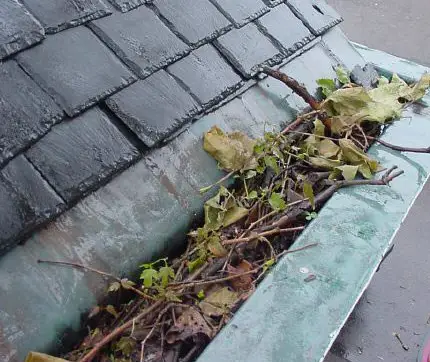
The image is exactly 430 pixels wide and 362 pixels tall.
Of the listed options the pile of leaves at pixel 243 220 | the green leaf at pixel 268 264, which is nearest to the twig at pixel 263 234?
the pile of leaves at pixel 243 220

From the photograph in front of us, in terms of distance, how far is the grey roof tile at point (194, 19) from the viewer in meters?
1.59

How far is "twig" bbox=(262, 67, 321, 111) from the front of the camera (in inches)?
67.1

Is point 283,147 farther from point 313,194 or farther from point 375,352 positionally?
point 375,352

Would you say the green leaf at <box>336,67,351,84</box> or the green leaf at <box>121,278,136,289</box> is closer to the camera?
the green leaf at <box>121,278,136,289</box>

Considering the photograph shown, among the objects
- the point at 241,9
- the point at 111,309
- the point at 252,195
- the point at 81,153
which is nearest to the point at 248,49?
the point at 241,9

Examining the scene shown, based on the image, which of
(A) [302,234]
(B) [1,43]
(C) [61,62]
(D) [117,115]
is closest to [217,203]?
(A) [302,234]

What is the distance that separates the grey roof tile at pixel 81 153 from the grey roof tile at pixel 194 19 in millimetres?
438

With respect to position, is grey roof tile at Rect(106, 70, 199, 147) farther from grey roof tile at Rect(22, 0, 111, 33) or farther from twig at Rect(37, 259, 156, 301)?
twig at Rect(37, 259, 156, 301)

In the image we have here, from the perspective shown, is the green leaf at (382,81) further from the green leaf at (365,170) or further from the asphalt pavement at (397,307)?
the asphalt pavement at (397,307)

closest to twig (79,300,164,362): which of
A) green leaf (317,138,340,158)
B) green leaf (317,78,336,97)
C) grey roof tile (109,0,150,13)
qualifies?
green leaf (317,138,340,158)

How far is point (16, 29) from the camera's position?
127 centimetres

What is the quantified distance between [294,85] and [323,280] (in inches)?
29.3

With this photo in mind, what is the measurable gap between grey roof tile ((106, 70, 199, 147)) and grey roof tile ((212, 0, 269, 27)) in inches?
16.2

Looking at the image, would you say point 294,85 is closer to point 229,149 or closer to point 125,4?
point 229,149
